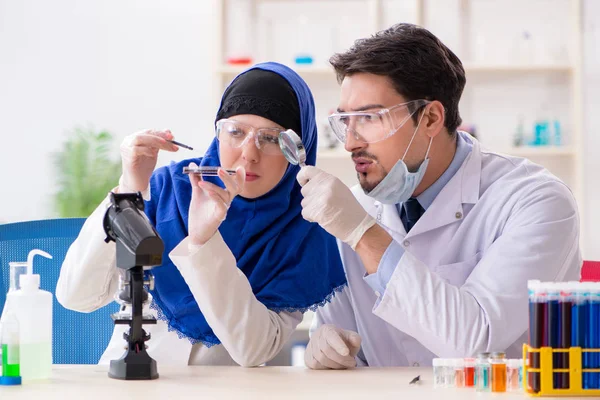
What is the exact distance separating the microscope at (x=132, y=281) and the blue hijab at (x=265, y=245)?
39 centimetres

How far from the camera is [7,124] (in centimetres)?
505

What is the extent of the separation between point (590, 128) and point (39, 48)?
137 inches

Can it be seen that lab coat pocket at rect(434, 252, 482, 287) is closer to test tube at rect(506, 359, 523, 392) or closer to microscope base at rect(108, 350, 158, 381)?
test tube at rect(506, 359, 523, 392)

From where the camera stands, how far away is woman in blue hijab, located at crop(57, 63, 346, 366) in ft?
5.92

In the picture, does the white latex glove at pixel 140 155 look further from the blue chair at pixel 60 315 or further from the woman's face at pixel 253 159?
the blue chair at pixel 60 315

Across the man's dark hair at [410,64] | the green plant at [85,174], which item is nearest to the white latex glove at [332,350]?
the man's dark hair at [410,64]

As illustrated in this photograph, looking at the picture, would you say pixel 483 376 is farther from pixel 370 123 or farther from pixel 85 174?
pixel 85 174

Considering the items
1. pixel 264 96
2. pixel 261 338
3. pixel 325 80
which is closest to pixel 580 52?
pixel 325 80

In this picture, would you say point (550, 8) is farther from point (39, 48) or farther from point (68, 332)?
point (68, 332)

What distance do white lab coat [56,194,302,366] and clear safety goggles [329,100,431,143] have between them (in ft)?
1.67

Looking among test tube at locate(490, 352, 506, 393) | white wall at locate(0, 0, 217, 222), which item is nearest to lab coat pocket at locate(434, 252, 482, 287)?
test tube at locate(490, 352, 506, 393)

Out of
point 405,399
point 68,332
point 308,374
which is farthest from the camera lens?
point 68,332

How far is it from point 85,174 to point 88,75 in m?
0.73

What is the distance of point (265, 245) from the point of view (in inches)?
84.0
